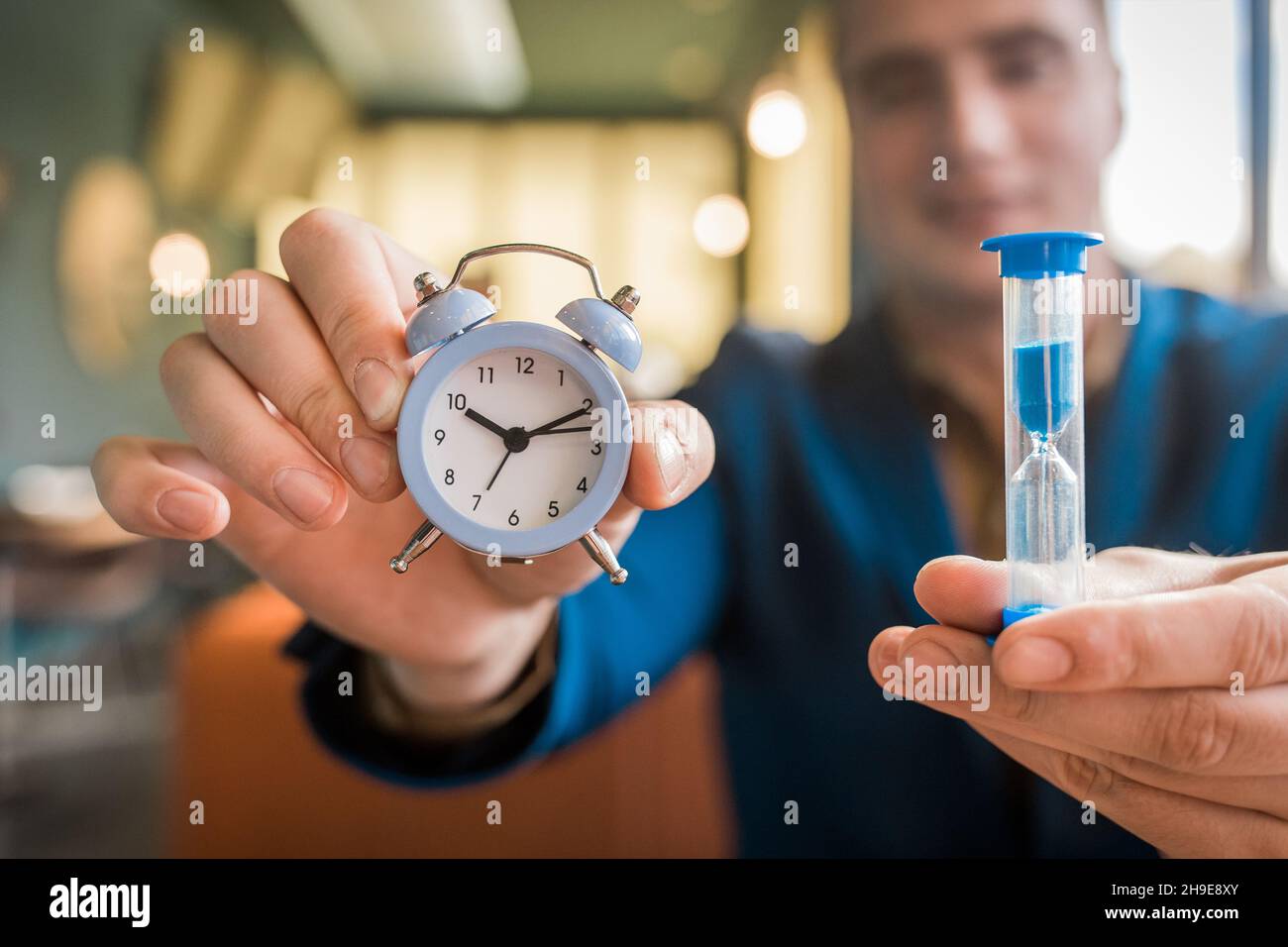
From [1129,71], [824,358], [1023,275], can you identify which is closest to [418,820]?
[824,358]

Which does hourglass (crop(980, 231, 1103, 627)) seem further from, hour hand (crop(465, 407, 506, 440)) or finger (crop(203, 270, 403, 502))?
finger (crop(203, 270, 403, 502))

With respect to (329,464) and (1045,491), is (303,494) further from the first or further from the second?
(1045,491)

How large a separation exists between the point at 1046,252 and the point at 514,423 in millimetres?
494

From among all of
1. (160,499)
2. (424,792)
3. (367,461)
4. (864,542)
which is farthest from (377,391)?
(424,792)

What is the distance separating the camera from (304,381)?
2.85 feet

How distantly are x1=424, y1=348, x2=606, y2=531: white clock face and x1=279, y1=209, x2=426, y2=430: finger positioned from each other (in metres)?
0.05

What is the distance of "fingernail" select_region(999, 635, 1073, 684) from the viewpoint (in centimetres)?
70

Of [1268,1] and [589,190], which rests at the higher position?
[1268,1]

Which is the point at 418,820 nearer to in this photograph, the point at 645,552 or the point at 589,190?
the point at 645,552

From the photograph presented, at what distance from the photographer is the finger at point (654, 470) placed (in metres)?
0.83

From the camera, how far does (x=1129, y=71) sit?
5.73 ft

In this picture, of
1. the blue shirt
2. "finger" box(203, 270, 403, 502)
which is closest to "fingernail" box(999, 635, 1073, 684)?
"finger" box(203, 270, 403, 502)

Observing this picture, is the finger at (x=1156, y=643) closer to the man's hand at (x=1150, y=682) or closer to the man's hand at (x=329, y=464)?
the man's hand at (x=1150, y=682)

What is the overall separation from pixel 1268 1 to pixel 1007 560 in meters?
1.58
